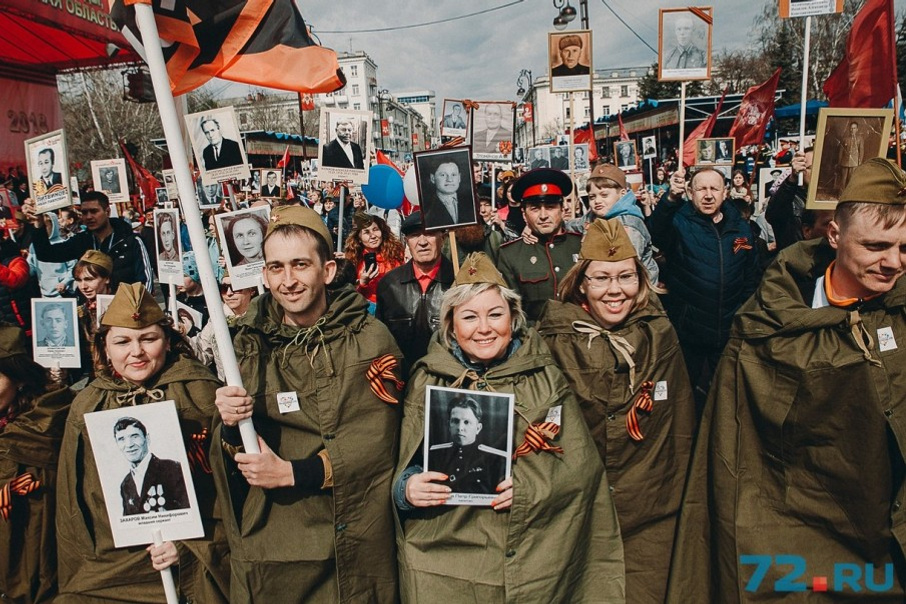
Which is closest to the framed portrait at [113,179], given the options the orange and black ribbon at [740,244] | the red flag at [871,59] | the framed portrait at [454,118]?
the framed portrait at [454,118]

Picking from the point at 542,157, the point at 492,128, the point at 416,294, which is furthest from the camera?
the point at 542,157

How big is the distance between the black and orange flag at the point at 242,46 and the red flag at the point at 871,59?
404 centimetres

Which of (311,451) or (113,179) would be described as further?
(113,179)

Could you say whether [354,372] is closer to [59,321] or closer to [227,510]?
[227,510]

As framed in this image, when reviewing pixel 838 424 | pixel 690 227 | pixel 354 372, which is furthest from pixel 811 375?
pixel 690 227

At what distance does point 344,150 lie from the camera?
676 cm

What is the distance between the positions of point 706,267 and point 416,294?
7.62 feet

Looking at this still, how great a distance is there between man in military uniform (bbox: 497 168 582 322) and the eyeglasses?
1478 mm

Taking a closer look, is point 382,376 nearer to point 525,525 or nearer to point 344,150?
point 525,525

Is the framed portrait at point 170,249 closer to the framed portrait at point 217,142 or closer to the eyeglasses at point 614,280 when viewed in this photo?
the framed portrait at point 217,142

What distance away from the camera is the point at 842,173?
3172mm

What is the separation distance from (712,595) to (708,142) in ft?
26.4

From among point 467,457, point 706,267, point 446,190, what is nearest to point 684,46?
point 706,267

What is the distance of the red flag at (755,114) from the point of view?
8.54 meters
